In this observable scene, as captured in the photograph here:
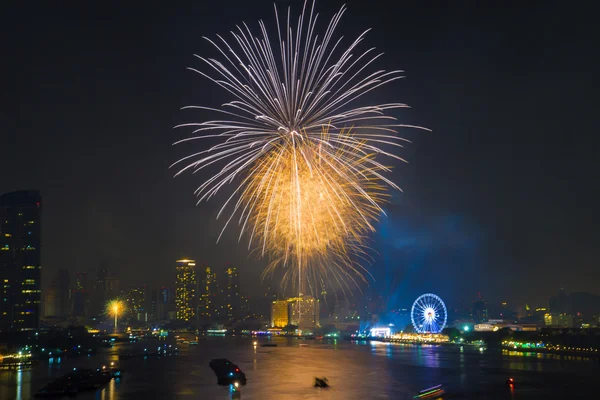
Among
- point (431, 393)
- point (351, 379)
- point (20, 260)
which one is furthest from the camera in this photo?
point (20, 260)

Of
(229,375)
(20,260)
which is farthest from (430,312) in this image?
(20,260)

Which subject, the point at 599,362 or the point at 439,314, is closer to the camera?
the point at 599,362

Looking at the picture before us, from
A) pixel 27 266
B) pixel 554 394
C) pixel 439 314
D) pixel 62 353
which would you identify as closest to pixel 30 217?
pixel 27 266

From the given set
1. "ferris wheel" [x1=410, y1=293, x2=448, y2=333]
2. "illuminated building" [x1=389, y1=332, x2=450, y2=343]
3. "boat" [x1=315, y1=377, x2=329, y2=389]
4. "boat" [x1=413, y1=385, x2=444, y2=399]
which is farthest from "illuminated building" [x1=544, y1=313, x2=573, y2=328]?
"boat" [x1=315, y1=377, x2=329, y2=389]

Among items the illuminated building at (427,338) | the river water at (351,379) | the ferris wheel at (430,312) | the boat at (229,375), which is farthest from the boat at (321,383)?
the ferris wheel at (430,312)

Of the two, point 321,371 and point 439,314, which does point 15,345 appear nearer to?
point 321,371

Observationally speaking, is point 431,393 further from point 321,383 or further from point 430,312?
point 430,312
